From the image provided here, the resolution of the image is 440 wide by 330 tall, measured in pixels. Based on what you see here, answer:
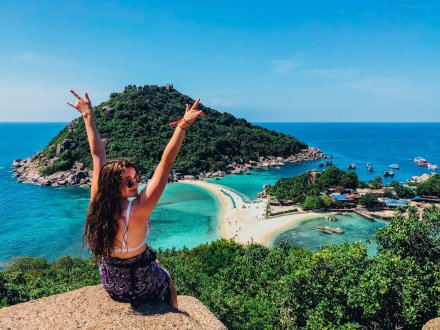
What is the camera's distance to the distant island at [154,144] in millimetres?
71625

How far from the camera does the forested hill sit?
7438cm

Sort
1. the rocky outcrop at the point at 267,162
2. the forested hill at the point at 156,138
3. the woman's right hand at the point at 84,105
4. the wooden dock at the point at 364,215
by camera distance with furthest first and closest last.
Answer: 1. the rocky outcrop at the point at 267,162
2. the forested hill at the point at 156,138
3. the wooden dock at the point at 364,215
4. the woman's right hand at the point at 84,105

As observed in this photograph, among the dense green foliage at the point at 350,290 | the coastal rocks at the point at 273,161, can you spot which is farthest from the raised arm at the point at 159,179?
the coastal rocks at the point at 273,161

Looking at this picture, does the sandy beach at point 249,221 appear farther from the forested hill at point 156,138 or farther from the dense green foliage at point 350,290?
the forested hill at point 156,138

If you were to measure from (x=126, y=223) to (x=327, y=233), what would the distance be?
1556 inches

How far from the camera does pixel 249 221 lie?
43406 mm

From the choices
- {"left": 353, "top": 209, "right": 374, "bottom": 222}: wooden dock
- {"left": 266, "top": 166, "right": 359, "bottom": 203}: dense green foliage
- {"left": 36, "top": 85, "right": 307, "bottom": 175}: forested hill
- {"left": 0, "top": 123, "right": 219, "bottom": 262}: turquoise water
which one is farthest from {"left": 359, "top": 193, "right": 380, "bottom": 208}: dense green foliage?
{"left": 36, "top": 85, "right": 307, "bottom": 175}: forested hill

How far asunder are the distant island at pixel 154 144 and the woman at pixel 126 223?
63.0m

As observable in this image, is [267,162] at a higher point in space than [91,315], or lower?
lower

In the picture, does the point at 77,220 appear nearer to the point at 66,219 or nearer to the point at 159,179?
the point at 66,219

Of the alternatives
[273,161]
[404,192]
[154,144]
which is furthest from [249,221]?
[273,161]

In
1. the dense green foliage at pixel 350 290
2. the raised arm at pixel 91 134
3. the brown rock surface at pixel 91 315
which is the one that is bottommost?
the dense green foliage at pixel 350 290

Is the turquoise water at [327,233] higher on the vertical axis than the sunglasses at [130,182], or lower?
lower

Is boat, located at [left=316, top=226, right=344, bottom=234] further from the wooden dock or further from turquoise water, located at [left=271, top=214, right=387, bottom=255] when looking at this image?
the wooden dock
